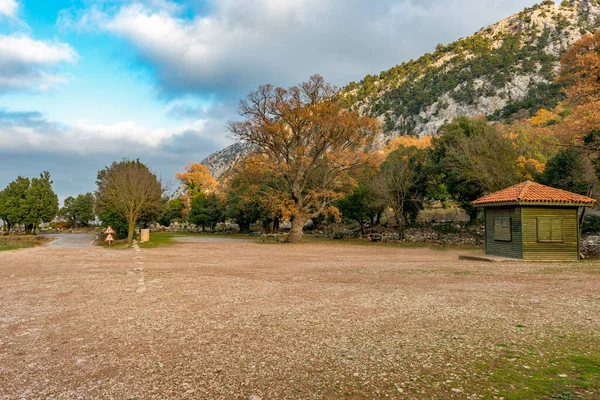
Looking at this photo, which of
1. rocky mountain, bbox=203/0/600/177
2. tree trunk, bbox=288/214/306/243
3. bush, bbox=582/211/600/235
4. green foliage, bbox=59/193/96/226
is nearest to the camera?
bush, bbox=582/211/600/235

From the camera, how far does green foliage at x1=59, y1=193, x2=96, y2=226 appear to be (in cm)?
8000

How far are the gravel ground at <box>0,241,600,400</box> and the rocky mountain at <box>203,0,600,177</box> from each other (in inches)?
3067

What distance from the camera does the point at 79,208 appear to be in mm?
79938

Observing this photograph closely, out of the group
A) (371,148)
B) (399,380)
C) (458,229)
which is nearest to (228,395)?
(399,380)

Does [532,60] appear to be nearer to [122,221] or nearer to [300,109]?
Answer: [300,109]

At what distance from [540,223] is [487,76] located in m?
89.1

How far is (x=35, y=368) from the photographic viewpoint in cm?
472

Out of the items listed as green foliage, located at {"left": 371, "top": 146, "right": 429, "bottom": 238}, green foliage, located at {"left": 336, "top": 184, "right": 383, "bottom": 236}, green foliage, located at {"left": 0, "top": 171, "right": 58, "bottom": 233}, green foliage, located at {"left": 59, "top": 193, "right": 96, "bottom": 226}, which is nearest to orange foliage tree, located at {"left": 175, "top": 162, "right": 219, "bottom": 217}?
green foliage, located at {"left": 59, "top": 193, "right": 96, "bottom": 226}

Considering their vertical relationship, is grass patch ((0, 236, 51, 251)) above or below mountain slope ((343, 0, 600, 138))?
below

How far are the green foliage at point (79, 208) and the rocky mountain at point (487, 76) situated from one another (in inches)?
1473

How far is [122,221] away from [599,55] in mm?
41263

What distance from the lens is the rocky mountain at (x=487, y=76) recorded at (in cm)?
8419

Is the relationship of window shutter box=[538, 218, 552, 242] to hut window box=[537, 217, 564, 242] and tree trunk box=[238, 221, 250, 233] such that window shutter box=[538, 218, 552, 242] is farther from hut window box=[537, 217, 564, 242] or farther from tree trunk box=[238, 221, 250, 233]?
tree trunk box=[238, 221, 250, 233]

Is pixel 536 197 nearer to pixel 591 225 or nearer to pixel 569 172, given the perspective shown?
pixel 569 172
